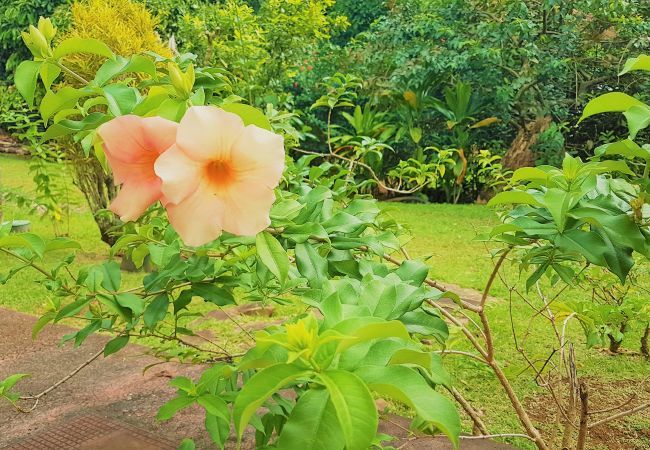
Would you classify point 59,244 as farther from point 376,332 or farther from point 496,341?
point 496,341

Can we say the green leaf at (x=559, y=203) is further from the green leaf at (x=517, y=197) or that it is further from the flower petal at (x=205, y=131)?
the flower petal at (x=205, y=131)

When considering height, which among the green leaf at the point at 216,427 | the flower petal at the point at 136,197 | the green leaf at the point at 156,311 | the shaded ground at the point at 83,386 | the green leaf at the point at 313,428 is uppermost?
the flower petal at the point at 136,197

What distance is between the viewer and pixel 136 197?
0.68 metres

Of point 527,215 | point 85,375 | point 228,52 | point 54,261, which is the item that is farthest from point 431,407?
point 228,52

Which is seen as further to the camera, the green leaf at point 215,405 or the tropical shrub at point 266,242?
the green leaf at point 215,405

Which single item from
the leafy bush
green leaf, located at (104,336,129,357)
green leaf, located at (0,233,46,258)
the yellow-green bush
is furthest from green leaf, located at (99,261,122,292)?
the leafy bush

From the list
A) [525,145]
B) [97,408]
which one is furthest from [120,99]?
[525,145]

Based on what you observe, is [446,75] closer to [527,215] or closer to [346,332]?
[527,215]

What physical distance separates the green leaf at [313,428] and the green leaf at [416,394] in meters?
0.04

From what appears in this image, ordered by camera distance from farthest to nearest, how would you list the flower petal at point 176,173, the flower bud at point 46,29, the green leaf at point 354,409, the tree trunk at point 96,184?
the tree trunk at point 96,184 → the flower bud at point 46,29 → the flower petal at point 176,173 → the green leaf at point 354,409

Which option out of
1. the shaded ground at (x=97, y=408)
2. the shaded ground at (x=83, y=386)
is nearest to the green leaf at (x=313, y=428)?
the shaded ground at (x=97, y=408)

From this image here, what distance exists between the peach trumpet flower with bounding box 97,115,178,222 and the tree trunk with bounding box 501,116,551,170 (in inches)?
326

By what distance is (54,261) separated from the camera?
520 centimetres

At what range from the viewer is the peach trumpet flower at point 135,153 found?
0.65 m
